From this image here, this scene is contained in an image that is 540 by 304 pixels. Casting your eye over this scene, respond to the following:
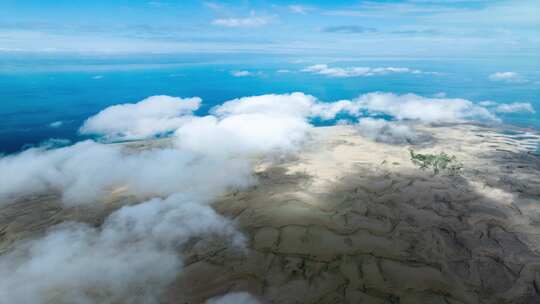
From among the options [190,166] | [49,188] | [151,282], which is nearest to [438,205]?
[151,282]

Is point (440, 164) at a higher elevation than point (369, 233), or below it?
higher

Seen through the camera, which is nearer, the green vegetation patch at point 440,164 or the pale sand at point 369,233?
the pale sand at point 369,233

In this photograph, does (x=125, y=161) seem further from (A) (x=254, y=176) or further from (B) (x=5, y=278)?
(B) (x=5, y=278)

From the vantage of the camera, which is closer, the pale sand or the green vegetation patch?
the pale sand

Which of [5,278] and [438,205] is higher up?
[438,205]

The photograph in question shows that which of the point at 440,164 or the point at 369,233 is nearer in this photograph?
the point at 369,233

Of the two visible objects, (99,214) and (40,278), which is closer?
(40,278)

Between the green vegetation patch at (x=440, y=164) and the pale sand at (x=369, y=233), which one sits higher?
the green vegetation patch at (x=440, y=164)

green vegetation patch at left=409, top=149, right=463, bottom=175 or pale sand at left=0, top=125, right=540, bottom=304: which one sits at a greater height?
green vegetation patch at left=409, top=149, right=463, bottom=175
